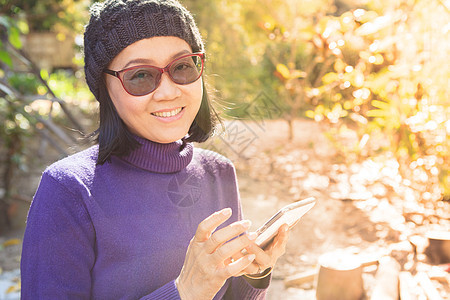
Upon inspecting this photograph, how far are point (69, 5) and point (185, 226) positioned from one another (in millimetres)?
5767

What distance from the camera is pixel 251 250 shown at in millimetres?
1203

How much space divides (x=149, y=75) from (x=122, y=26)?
5.9 inches

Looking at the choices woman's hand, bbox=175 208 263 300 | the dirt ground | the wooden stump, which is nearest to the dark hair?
woman's hand, bbox=175 208 263 300

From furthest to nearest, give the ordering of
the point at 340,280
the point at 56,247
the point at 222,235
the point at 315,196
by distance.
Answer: the point at 315,196 < the point at 340,280 < the point at 56,247 < the point at 222,235

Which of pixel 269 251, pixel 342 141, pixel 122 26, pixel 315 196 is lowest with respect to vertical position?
pixel 315 196

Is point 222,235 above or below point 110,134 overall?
below

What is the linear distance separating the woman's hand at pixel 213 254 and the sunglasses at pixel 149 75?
437 millimetres

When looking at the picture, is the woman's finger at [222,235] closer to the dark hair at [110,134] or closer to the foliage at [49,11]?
the dark hair at [110,134]

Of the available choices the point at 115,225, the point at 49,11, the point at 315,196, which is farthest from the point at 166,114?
the point at 49,11

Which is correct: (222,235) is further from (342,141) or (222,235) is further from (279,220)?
(342,141)

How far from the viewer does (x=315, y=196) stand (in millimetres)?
4426

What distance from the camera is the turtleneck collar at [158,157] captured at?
4.37 ft

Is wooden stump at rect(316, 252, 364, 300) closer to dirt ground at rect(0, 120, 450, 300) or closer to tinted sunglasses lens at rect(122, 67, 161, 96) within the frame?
dirt ground at rect(0, 120, 450, 300)

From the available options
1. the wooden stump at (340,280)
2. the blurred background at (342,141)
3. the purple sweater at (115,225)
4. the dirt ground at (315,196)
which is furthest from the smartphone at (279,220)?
the dirt ground at (315,196)
